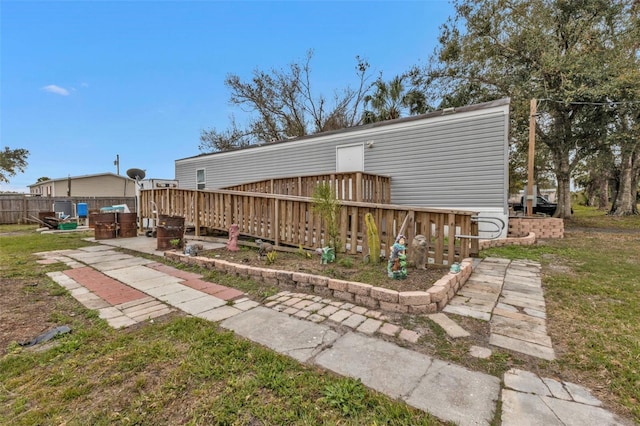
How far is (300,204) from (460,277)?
284cm

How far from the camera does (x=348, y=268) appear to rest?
12.9 ft

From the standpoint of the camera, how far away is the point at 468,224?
3885 millimetres

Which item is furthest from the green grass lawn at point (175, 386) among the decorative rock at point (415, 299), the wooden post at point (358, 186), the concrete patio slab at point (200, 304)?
the wooden post at point (358, 186)

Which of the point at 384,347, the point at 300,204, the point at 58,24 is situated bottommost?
the point at 384,347

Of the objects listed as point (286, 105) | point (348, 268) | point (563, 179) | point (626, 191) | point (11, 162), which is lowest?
point (348, 268)

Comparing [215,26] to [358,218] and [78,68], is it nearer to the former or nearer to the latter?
[78,68]

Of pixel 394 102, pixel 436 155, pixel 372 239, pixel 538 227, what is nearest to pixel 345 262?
pixel 372 239

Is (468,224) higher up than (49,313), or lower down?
higher up

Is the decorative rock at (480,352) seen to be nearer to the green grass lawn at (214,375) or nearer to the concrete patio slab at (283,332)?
the green grass lawn at (214,375)

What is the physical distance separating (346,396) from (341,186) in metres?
5.37

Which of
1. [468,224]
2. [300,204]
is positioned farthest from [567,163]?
[300,204]

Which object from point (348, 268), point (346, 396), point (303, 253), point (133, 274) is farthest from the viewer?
point (303, 253)

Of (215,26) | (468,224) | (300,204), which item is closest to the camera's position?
(468,224)

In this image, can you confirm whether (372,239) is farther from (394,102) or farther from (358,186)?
(394,102)
